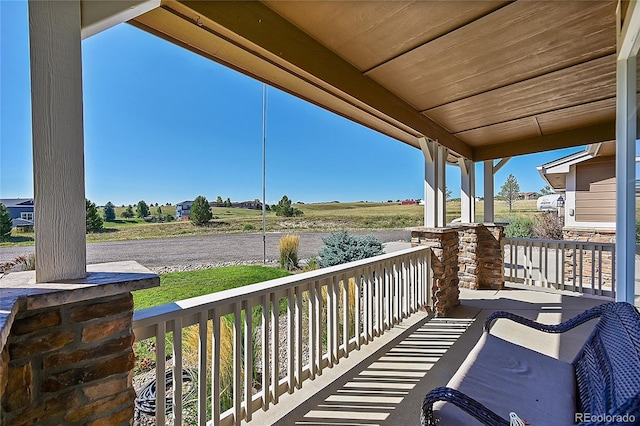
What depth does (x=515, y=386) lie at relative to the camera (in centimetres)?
160

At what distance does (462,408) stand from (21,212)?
1759mm

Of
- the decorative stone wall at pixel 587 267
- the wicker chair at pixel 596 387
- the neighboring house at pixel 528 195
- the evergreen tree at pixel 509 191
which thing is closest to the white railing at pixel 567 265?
the decorative stone wall at pixel 587 267

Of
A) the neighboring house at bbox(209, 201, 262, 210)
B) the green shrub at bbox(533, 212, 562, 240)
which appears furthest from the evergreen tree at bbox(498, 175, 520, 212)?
the neighboring house at bbox(209, 201, 262, 210)

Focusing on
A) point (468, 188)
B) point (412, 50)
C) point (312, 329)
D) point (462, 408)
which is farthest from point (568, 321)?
point (468, 188)

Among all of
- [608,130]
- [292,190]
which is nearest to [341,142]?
[292,190]

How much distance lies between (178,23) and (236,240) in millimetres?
4222

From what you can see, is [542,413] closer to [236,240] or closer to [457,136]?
[457,136]

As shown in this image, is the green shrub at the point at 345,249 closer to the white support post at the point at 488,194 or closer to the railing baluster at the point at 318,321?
the white support post at the point at 488,194

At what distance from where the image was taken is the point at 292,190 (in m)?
9.98

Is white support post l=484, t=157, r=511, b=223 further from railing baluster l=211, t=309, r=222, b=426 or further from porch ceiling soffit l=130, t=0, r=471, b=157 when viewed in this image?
railing baluster l=211, t=309, r=222, b=426

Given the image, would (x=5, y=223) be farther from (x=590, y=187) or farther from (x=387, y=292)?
(x=590, y=187)

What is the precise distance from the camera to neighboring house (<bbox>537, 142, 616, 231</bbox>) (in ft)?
23.5

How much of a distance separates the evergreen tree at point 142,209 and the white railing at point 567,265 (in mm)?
5475

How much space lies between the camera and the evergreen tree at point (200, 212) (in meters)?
4.37
